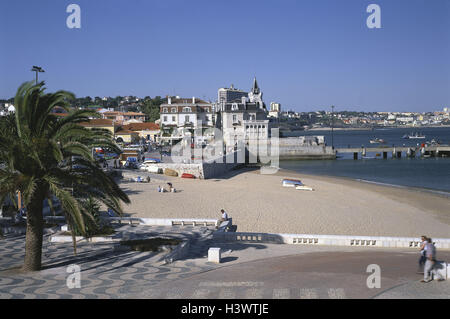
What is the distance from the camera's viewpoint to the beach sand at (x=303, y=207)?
20.5 metres

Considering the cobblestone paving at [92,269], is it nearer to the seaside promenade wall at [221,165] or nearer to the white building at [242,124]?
the seaside promenade wall at [221,165]

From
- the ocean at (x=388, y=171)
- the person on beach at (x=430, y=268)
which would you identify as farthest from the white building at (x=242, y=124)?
the person on beach at (x=430, y=268)

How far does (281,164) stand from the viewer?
63.6 m

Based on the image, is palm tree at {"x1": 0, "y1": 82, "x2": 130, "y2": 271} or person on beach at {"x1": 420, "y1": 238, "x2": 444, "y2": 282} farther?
palm tree at {"x1": 0, "y1": 82, "x2": 130, "y2": 271}

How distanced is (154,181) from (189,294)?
25940mm

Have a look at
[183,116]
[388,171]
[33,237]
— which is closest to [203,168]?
[388,171]

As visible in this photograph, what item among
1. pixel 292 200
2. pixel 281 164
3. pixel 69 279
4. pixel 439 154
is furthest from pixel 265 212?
pixel 439 154

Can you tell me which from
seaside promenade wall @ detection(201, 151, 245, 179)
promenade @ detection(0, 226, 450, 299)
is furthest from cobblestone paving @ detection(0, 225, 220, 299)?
seaside promenade wall @ detection(201, 151, 245, 179)

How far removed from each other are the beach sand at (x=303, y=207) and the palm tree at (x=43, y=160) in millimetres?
10065

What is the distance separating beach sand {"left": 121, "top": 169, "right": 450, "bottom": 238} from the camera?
20.5 m

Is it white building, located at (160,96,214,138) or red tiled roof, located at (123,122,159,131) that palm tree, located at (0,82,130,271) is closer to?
white building, located at (160,96,214,138)

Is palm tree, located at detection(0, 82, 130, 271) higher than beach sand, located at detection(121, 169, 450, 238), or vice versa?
palm tree, located at detection(0, 82, 130, 271)

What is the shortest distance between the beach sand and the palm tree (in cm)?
1006
